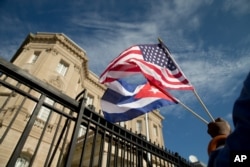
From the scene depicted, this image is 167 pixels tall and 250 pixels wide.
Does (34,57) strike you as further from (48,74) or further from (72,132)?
(72,132)

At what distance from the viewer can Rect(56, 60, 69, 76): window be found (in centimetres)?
1955

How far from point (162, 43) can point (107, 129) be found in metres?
3.82

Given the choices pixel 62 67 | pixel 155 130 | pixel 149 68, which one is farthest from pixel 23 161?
pixel 155 130

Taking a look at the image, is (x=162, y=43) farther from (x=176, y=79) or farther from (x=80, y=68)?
(x=80, y=68)

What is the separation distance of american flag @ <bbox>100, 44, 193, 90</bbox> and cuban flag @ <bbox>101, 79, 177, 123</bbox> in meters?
0.27

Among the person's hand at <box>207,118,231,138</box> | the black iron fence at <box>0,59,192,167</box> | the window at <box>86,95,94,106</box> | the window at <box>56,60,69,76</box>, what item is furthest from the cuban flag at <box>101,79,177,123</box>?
the window at <box>86,95,94,106</box>

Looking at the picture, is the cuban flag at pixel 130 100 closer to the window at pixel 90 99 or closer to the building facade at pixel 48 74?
the building facade at pixel 48 74

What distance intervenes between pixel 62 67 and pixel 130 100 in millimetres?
16939

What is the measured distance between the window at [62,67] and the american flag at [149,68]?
1529 centimetres

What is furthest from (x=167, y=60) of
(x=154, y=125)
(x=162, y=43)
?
(x=154, y=125)

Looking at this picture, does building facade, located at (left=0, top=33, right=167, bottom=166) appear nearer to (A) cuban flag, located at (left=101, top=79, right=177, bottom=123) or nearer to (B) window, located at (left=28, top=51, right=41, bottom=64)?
(B) window, located at (left=28, top=51, right=41, bottom=64)

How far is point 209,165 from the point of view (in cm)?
118

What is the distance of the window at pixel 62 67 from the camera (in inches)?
770

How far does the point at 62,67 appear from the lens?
66.1ft
